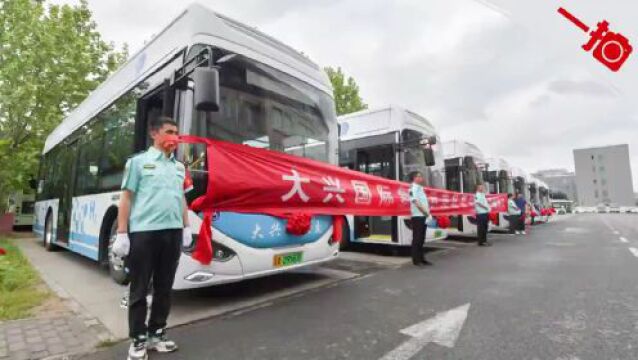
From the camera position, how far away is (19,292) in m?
5.12

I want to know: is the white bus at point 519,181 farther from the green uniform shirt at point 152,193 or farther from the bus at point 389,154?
the green uniform shirt at point 152,193

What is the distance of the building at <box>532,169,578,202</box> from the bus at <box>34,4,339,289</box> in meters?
112

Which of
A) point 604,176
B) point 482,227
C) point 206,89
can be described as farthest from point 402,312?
point 604,176

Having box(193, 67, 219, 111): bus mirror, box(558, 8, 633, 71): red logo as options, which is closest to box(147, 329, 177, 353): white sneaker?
box(193, 67, 219, 111): bus mirror

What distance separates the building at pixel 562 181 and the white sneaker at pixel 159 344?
376 ft

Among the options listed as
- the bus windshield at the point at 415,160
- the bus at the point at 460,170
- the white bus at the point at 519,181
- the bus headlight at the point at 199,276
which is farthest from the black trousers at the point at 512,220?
the bus headlight at the point at 199,276

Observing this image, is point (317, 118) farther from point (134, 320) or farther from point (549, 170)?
point (549, 170)

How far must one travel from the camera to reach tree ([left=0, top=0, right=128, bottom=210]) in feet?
44.5

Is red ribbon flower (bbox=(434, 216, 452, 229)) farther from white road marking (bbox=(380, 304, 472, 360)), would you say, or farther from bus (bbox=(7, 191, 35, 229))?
bus (bbox=(7, 191, 35, 229))

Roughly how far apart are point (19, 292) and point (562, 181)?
123215mm

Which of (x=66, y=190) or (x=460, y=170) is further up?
(x=460, y=170)

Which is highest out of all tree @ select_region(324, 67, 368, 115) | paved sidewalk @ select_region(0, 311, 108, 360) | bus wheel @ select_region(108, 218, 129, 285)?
tree @ select_region(324, 67, 368, 115)

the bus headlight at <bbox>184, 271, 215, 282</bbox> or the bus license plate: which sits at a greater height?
the bus license plate

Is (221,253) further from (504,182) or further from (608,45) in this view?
(504,182)
